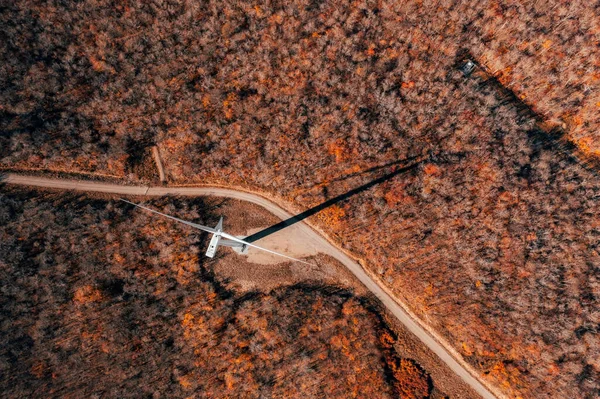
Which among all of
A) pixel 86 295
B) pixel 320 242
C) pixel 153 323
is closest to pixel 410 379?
pixel 320 242

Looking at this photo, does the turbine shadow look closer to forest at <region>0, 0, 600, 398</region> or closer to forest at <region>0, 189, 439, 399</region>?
forest at <region>0, 0, 600, 398</region>

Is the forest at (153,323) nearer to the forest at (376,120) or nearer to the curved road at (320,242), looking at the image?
the curved road at (320,242)

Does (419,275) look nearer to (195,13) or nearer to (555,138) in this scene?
(555,138)

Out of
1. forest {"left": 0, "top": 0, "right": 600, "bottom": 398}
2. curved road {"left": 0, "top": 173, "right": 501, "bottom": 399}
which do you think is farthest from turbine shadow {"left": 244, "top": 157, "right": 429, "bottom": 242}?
curved road {"left": 0, "top": 173, "right": 501, "bottom": 399}

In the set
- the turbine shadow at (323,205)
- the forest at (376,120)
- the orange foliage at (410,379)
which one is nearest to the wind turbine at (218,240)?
Answer: the turbine shadow at (323,205)

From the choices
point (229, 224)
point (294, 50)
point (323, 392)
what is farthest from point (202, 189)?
point (323, 392)

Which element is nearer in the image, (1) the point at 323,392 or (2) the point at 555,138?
(1) the point at 323,392
